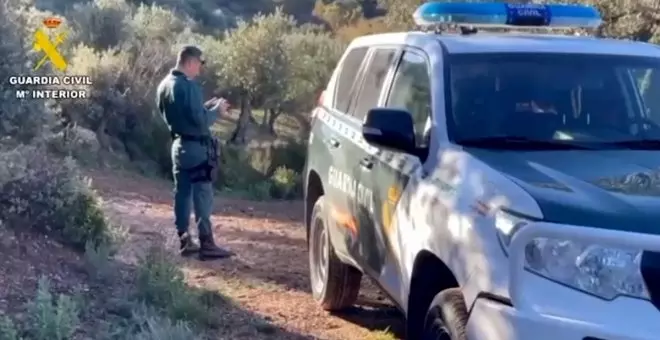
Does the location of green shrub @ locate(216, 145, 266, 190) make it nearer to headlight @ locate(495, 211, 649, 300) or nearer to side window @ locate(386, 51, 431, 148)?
side window @ locate(386, 51, 431, 148)

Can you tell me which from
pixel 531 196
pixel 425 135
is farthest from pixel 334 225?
pixel 531 196

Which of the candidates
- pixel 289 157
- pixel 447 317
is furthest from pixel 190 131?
pixel 289 157

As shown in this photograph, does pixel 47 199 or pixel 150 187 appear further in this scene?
pixel 150 187

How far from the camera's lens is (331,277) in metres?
7.62

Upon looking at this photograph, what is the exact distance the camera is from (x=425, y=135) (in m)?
5.43

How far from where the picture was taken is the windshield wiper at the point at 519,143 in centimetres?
516

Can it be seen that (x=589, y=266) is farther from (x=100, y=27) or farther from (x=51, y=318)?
(x=100, y=27)

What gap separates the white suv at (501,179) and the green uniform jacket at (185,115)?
1640 mm

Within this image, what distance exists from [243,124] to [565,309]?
17.3m

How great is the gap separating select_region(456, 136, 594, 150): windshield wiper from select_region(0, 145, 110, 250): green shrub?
10.3 feet

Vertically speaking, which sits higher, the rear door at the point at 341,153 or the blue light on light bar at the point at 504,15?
the blue light on light bar at the point at 504,15

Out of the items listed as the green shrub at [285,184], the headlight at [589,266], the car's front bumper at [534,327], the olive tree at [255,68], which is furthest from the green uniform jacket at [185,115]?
the olive tree at [255,68]

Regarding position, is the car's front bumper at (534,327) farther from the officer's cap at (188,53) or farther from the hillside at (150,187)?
the officer's cap at (188,53)

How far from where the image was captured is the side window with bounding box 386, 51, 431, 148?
5.60m
